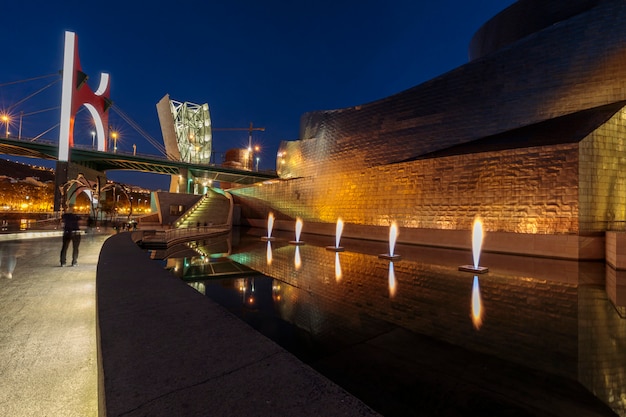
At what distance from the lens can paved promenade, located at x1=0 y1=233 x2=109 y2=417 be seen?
230cm

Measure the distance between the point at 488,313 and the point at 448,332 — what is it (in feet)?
4.58

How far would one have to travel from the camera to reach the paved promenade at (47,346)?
2.30 m

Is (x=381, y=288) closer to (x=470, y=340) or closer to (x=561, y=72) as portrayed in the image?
(x=470, y=340)

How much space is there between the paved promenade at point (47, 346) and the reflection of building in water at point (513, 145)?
48.1ft

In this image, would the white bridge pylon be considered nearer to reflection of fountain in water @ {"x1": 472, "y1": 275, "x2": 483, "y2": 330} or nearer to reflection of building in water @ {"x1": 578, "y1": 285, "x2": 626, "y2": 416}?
reflection of fountain in water @ {"x1": 472, "y1": 275, "x2": 483, "y2": 330}

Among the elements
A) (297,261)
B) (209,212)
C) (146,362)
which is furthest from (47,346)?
(209,212)

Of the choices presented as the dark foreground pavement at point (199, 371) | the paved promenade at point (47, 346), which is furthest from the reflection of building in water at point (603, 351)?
the paved promenade at point (47, 346)

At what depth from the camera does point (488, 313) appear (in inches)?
198

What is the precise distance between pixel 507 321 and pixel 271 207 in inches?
985

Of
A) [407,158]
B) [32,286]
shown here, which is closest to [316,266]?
[32,286]

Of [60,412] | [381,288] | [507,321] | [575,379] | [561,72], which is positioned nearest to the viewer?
[60,412]

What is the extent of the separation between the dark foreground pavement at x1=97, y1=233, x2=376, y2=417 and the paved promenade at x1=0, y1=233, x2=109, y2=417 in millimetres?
488

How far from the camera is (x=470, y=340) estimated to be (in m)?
3.88

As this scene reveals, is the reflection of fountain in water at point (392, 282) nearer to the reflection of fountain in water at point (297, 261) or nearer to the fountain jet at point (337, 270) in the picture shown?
the fountain jet at point (337, 270)
